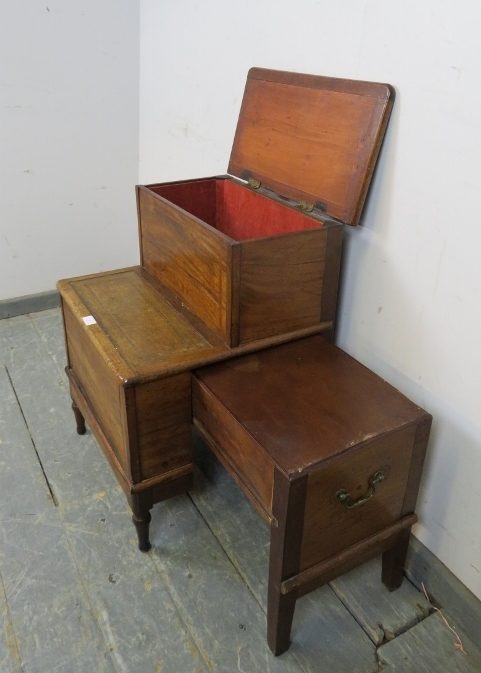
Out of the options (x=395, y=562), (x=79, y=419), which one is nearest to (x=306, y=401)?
(x=395, y=562)

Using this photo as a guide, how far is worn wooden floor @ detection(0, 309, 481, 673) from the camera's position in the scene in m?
1.20

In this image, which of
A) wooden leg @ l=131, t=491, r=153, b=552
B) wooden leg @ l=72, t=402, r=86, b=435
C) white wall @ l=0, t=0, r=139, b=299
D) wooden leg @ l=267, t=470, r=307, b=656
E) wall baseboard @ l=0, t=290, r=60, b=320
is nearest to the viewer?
wooden leg @ l=267, t=470, r=307, b=656

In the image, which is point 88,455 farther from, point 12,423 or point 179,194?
point 179,194

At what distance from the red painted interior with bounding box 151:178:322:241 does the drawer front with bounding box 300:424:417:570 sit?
1.86 ft

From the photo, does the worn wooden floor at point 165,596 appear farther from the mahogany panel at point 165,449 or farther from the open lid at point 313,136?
the open lid at point 313,136

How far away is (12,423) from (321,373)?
1.10 metres

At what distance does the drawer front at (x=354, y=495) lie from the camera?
103 centimetres

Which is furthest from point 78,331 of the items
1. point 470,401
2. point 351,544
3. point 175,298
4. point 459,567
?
point 459,567

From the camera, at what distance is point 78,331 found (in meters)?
1.49

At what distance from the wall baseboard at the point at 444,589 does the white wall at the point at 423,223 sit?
2cm

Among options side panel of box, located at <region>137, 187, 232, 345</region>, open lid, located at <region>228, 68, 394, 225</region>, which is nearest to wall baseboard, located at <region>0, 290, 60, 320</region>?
side panel of box, located at <region>137, 187, 232, 345</region>

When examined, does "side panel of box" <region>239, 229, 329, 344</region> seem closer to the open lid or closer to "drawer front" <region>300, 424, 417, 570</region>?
the open lid

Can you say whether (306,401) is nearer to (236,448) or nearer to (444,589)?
(236,448)

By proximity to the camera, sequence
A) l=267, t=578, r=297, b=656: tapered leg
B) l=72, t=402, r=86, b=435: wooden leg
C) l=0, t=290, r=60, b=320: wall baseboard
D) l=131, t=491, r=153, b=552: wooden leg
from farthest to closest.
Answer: l=0, t=290, r=60, b=320: wall baseboard < l=72, t=402, r=86, b=435: wooden leg < l=131, t=491, r=153, b=552: wooden leg < l=267, t=578, r=297, b=656: tapered leg
